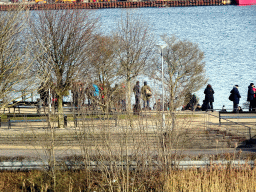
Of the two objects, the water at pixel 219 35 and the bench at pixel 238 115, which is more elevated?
the water at pixel 219 35

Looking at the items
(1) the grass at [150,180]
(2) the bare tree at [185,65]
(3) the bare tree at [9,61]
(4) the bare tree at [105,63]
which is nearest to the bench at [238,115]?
(4) the bare tree at [105,63]

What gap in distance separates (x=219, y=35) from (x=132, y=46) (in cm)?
6722

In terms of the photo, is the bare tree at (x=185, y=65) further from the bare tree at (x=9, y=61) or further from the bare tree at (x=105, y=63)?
the bare tree at (x=9, y=61)

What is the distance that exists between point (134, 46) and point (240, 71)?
34.5m

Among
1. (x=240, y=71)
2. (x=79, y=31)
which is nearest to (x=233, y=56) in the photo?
(x=240, y=71)

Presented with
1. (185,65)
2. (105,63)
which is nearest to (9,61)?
(105,63)

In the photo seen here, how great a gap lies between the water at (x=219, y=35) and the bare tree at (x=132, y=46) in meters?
1.19

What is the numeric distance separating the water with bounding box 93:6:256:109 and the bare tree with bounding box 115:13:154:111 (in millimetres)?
1192

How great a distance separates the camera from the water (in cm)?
4868

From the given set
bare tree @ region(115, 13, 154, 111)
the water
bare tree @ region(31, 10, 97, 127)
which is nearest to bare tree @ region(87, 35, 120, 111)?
bare tree @ region(115, 13, 154, 111)

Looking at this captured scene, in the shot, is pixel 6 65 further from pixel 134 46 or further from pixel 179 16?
pixel 179 16

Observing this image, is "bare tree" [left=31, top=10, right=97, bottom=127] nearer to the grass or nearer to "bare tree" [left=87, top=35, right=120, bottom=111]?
"bare tree" [left=87, top=35, right=120, bottom=111]

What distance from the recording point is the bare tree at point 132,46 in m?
24.5

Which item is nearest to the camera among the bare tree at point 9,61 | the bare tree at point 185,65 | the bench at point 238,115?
the bare tree at point 9,61
